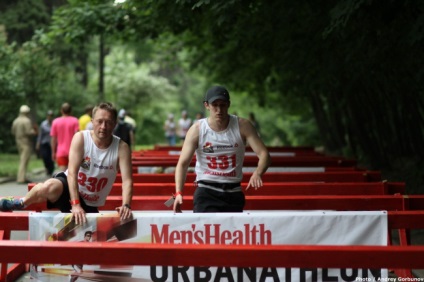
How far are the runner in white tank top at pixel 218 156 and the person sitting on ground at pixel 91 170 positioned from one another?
54 centimetres

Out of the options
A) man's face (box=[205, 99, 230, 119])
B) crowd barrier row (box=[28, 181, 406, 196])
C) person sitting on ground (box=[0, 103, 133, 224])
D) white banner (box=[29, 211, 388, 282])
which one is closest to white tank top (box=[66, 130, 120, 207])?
person sitting on ground (box=[0, 103, 133, 224])

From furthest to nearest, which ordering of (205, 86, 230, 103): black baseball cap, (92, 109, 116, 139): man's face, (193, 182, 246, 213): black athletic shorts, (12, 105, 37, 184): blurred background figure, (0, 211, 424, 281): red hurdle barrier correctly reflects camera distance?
(12, 105, 37, 184): blurred background figure → (193, 182, 246, 213): black athletic shorts → (205, 86, 230, 103): black baseball cap → (92, 109, 116, 139): man's face → (0, 211, 424, 281): red hurdle barrier

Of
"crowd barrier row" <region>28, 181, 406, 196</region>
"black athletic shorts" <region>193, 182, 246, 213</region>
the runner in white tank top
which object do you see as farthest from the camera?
"crowd barrier row" <region>28, 181, 406, 196</region>

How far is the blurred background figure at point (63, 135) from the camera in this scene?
15.8m

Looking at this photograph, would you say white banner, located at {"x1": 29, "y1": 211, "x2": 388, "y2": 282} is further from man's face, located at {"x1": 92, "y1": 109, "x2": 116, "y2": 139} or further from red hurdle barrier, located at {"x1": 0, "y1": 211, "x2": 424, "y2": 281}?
red hurdle barrier, located at {"x1": 0, "y1": 211, "x2": 424, "y2": 281}

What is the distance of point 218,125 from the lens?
682 cm

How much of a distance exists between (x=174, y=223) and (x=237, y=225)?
51 centimetres

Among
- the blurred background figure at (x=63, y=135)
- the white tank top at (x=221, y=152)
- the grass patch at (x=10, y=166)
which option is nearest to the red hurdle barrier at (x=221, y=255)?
the white tank top at (x=221, y=152)

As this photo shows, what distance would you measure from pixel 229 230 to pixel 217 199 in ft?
1.95

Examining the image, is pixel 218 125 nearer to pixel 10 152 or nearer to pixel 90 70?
pixel 10 152

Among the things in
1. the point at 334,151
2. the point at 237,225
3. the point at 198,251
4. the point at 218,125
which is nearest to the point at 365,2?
the point at 218,125

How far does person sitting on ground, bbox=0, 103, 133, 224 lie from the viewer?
653 centimetres

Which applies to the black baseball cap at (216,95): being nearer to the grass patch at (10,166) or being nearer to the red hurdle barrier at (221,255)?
the red hurdle barrier at (221,255)

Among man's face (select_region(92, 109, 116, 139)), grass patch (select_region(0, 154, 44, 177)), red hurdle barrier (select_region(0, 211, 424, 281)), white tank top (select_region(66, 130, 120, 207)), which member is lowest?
grass patch (select_region(0, 154, 44, 177))
